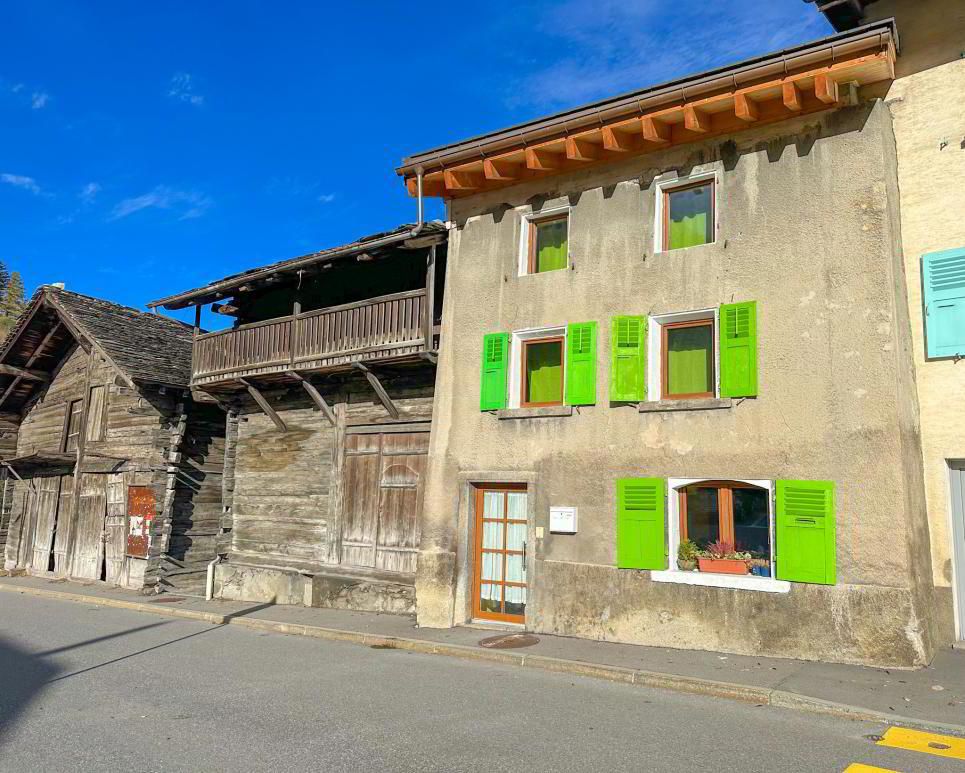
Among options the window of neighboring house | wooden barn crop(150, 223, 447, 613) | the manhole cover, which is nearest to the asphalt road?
the manhole cover

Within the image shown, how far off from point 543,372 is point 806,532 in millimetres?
4449

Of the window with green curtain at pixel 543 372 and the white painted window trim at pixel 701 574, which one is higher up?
the window with green curtain at pixel 543 372

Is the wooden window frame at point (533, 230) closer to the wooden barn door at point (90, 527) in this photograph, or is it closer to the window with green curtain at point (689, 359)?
the window with green curtain at point (689, 359)

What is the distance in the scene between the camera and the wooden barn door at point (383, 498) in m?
14.0

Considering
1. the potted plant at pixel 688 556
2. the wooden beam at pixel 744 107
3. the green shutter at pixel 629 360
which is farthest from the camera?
the green shutter at pixel 629 360

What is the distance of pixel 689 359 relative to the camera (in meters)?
10.4

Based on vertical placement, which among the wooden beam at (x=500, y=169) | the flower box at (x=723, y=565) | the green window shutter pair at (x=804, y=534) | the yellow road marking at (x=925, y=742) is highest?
the wooden beam at (x=500, y=169)

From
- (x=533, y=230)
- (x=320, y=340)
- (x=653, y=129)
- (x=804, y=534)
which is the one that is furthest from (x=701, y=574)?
(x=320, y=340)

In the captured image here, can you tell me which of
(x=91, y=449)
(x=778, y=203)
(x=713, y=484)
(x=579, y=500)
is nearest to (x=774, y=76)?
(x=778, y=203)

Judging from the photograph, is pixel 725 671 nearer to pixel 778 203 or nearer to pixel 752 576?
pixel 752 576

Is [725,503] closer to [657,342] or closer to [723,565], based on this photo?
[723,565]

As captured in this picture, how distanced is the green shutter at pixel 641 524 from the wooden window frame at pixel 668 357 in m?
1.22

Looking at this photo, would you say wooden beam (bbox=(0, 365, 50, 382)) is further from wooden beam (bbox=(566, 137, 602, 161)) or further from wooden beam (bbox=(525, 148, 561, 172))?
wooden beam (bbox=(566, 137, 602, 161))

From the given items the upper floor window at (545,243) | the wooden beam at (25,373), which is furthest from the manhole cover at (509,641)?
the wooden beam at (25,373)
